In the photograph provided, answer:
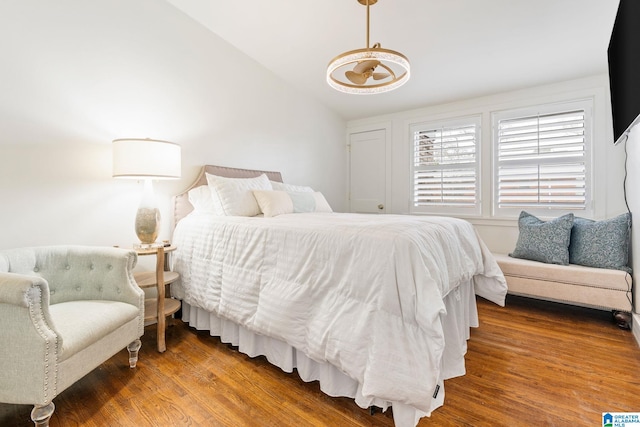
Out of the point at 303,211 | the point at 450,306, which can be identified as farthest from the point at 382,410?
the point at 303,211

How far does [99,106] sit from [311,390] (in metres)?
2.35

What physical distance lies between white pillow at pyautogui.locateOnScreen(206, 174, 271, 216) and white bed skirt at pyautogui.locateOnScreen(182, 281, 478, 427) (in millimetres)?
807

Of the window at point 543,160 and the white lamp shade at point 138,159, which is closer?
the white lamp shade at point 138,159

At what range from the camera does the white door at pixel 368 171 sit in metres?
4.62

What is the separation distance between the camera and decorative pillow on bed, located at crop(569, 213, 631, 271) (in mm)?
2561

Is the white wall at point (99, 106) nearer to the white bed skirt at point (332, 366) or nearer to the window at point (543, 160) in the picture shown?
the white bed skirt at point (332, 366)

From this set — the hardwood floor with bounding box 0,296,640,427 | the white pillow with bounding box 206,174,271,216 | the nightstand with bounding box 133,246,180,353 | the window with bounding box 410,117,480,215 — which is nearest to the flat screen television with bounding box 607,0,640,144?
the hardwood floor with bounding box 0,296,640,427

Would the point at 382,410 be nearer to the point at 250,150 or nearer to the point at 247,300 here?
the point at 247,300

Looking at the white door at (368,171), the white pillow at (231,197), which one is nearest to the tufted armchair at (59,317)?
the white pillow at (231,197)

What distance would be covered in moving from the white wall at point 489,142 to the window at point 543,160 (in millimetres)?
86

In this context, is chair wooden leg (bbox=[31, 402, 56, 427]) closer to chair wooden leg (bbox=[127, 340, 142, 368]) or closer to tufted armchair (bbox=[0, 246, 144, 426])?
tufted armchair (bbox=[0, 246, 144, 426])

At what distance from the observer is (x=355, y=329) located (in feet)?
4.47

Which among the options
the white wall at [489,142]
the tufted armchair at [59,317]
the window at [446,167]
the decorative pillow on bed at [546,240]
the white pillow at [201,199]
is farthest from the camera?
the window at [446,167]

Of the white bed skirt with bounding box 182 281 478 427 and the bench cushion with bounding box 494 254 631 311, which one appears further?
the bench cushion with bounding box 494 254 631 311
